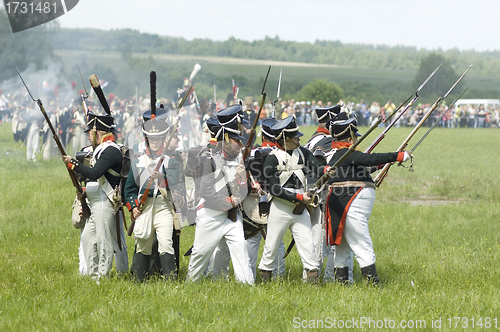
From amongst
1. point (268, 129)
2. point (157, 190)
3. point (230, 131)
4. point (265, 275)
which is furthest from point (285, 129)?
point (265, 275)

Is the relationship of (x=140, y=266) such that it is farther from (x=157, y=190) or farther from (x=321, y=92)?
(x=321, y=92)

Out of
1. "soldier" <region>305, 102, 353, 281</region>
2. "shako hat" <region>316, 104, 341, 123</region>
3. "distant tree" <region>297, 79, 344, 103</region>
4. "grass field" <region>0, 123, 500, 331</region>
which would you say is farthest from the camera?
"distant tree" <region>297, 79, 344, 103</region>

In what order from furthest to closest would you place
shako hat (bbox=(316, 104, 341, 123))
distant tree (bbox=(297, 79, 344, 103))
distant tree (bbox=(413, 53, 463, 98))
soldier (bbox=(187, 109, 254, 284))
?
distant tree (bbox=(413, 53, 463, 98)) → distant tree (bbox=(297, 79, 344, 103)) → shako hat (bbox=(316, 104, 341, 123)) → soldier (bbox=(187, 109, 254, 284))

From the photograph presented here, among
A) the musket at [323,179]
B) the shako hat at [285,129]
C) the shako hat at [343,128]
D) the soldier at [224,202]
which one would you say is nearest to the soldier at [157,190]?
the soldier at [224,202]

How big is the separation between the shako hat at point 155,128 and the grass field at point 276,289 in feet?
5.43

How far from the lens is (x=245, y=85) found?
96.1 m

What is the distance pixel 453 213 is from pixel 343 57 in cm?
15731

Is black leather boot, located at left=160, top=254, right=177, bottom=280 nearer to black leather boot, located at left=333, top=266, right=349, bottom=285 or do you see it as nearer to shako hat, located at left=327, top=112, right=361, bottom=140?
black leather boot, located at left=333, top=266, right=349, bottom=285

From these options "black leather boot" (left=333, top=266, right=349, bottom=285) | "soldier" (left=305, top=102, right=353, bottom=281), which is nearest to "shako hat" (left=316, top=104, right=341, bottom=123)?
"soldier" (left=305, top=102, right=353, bottom=281)

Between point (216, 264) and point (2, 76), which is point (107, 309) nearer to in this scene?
point (216, 264)

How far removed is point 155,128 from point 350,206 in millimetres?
2360

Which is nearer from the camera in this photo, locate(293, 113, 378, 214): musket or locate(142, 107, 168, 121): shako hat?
locate(293, 113, 378, 214): musket

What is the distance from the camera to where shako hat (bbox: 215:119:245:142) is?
21.7 ft

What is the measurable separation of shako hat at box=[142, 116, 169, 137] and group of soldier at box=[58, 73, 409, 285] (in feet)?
0.04
